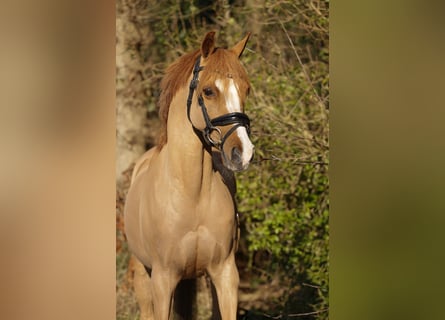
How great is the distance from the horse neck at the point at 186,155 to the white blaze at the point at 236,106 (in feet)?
0.59

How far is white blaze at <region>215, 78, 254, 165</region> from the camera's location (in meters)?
1.95

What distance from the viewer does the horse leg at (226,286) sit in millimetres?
2129

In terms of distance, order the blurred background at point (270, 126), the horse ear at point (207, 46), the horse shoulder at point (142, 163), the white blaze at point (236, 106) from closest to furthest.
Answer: the white blaze at point (236, 106) → the horse ear at point (207, 46) → the horse shoulder at point (142, 163) → the blurred background at point (270, 126)

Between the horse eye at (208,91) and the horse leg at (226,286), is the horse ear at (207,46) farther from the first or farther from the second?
the horse leg at (226,286)

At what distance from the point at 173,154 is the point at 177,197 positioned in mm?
150

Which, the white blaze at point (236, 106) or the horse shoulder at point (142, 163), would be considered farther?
the horse shoulder at point (142, 163)

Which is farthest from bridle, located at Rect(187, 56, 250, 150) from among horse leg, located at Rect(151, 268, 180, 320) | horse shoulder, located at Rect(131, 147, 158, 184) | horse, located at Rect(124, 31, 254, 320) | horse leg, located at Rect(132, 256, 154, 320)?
horse leg, located at Rect(132, 256, 154, 320)

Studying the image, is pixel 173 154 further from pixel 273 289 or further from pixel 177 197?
pixel 273 289

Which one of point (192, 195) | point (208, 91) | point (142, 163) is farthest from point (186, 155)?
point (142, 163)

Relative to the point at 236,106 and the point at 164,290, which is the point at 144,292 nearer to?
the point at 164,290

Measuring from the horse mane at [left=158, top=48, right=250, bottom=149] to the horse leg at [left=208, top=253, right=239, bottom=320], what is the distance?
0.48 meters

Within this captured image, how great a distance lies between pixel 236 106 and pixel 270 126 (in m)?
0.73

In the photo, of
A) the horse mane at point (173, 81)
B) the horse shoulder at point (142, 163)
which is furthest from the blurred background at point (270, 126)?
the horse mane at point (173, 81)
